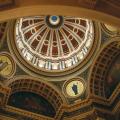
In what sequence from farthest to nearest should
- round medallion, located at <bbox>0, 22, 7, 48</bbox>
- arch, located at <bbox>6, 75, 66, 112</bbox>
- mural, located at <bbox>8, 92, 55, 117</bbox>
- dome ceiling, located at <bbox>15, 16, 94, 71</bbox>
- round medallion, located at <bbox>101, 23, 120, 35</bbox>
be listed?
dome ceiling, located at <bbox>15, 16, 94, 71</bbox>, arch, located at <bbox>6, 75, 66, 112</bbox>, mural, located at <bbox>8, 92, 55, 117</bbox>, round medallion, located at <bbox>101, 23, 120, 35</bbox>, round medallion, located at <bbox>0, 22, 7, 48</bbox>

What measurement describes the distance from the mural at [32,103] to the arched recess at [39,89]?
0.22 meters

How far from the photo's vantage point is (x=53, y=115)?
1725cm

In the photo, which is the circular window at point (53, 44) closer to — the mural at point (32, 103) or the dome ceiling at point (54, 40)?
the dome ceiling at point (54, 40)

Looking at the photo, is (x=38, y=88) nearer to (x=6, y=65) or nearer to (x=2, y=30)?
(x=6, y=65)

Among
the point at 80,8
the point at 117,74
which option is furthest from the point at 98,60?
the point at 80,8

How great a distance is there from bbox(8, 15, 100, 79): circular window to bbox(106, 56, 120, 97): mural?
1.48m

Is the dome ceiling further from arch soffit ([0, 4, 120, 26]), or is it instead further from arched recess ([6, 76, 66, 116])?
arch soffit ([0, 4, 120, 26])

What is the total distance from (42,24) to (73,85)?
5807 mm

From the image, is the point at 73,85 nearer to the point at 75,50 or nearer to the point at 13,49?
the point at 75,50

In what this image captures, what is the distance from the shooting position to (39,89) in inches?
696

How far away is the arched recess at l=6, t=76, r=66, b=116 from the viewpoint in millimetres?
16891

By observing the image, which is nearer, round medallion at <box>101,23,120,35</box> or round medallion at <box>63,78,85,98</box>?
round medallion at <box>101,23,120,35</box>

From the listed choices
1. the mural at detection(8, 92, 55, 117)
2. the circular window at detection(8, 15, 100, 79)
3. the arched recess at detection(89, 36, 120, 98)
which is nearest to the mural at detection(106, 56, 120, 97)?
the arched recess at detection(89, 36, 120, 98)

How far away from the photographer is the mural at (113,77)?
1630 cm
